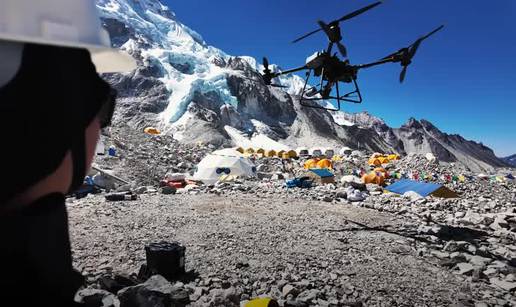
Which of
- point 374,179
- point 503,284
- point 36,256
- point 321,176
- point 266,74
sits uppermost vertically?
point 266,74

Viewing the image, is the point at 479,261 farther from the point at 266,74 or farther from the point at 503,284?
the point at 266,74

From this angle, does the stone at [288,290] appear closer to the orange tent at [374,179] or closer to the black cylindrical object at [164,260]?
the black cylindrical object at [164,260]

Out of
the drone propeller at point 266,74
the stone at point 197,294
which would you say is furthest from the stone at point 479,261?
the drone propeller at point 266,74

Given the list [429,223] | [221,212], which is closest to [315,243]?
[221,212]

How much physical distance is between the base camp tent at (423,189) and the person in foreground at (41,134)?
13.9 meters

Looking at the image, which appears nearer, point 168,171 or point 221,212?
point 221,212

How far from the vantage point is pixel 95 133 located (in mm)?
1458

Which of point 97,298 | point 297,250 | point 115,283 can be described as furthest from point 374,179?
point 97,298

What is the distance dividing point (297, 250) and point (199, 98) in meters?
68.1

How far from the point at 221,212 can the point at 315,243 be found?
3203mm

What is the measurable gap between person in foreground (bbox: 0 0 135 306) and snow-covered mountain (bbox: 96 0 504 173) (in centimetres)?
5511

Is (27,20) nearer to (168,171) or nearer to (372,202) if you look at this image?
(372,202)

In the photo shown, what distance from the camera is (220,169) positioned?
19.1m

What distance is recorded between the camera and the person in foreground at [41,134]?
1104 mm
